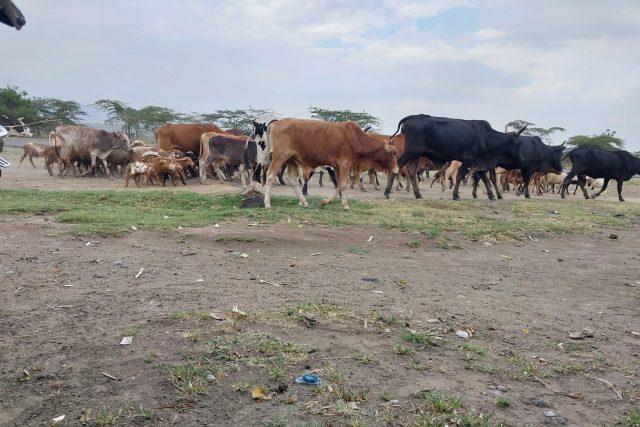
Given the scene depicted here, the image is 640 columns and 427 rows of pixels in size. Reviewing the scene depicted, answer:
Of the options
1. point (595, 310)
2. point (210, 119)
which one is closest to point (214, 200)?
point (595, 310)

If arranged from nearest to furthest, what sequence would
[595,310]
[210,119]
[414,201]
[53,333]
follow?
[53,333]
[595,310]
[414,201]
[210,119]

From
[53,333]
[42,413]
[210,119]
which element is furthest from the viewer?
[210,119]

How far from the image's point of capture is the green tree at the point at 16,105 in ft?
131

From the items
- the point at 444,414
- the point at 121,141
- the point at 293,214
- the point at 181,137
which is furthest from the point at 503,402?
the point at 181,137

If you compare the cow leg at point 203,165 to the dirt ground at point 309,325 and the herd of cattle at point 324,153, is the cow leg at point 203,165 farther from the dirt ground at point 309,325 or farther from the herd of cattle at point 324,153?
the dirt ground at point 309,325

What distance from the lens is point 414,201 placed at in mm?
13805

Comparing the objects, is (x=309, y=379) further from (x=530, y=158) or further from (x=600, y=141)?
(x=600, y=141)

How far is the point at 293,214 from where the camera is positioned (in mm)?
10375

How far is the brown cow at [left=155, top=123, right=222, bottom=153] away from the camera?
20.2 metres

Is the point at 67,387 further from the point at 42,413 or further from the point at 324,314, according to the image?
the point at 324,314

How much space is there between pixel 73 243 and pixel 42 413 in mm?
4734

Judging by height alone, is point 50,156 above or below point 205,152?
below

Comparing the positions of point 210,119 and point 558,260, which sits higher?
point 210,119

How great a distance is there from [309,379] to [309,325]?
1.01 metres
